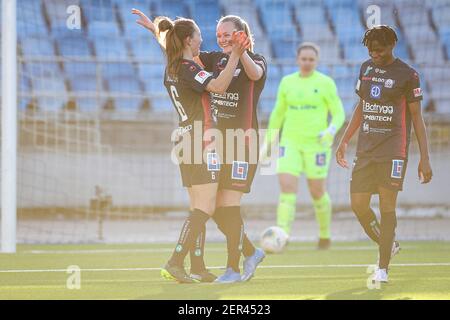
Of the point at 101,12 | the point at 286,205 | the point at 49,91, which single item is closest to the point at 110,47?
the point at 101,12

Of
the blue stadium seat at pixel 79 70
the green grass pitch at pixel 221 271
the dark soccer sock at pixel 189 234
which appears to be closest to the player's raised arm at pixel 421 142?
the green grass pitch at pixel 221 271

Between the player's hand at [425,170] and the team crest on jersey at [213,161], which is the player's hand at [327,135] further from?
the team crest on jersey at [213,161]

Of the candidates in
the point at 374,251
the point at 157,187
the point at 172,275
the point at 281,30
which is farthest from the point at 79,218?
the point at 172,275

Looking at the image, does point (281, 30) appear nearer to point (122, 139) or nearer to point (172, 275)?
point (122, 139)

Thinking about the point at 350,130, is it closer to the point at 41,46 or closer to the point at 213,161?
the point at 213,161

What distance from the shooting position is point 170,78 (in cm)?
623

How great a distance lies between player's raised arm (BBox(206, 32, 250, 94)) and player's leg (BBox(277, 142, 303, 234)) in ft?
12.3

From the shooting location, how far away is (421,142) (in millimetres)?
6223

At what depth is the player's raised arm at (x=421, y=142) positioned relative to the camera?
618cm

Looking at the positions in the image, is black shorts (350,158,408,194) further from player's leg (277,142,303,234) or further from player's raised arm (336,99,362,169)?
player's leg (277,142,303,234)

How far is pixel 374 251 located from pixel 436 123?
557cm

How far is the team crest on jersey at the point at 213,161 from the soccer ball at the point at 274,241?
3039 millimetres

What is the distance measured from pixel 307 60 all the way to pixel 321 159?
100 cm

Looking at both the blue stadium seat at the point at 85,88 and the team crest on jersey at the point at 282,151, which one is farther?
the blue stadium seat at the point at 85,88
